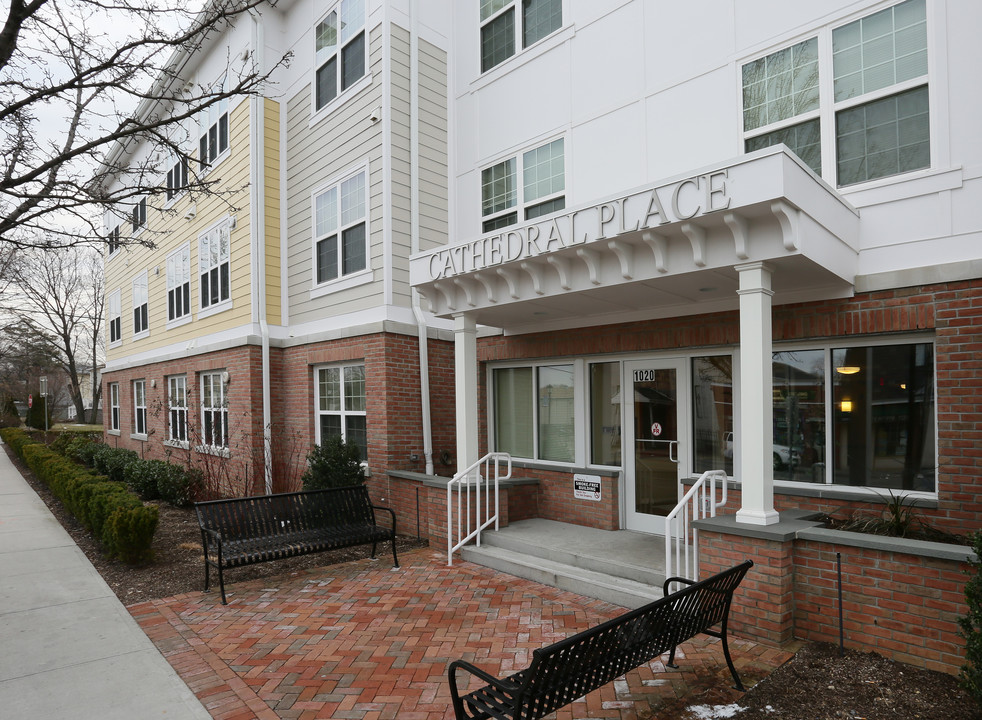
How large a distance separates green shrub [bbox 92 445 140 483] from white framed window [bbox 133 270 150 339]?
484 cm

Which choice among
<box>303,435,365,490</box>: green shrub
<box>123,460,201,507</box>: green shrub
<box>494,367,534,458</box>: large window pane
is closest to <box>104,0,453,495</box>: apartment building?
<box>303,435,365,490</box>: green shrub

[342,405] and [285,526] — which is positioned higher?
[342,405]

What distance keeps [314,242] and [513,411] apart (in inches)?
196

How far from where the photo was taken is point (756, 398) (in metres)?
5.09

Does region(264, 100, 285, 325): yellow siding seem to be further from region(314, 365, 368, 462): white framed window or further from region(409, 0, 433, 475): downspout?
region(409, 0, 433, 475): downspout

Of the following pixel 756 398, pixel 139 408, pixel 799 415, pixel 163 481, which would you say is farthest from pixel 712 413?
pixel 139 408

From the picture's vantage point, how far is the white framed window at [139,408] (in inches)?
737

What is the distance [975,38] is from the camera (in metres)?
5.28

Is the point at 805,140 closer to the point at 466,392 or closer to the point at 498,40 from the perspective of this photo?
the point at 466,392

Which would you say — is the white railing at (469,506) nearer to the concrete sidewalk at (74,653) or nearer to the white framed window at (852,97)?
the concrete sidewalk at (74,653)

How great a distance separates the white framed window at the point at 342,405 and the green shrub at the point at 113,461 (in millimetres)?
5099

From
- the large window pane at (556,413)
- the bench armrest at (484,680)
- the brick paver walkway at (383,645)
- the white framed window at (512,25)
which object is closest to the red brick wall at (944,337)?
the brick paver walkway at (383,645)

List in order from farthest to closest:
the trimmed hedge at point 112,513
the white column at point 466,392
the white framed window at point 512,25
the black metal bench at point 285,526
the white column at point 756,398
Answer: the white framed window at point 512,25 → the white column at point 466,392 → the trimmed hedge at point 112,513 → the black metal bench at point 285,526 → the white column at point 756,398

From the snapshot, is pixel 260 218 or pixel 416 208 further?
pixel 260 218
